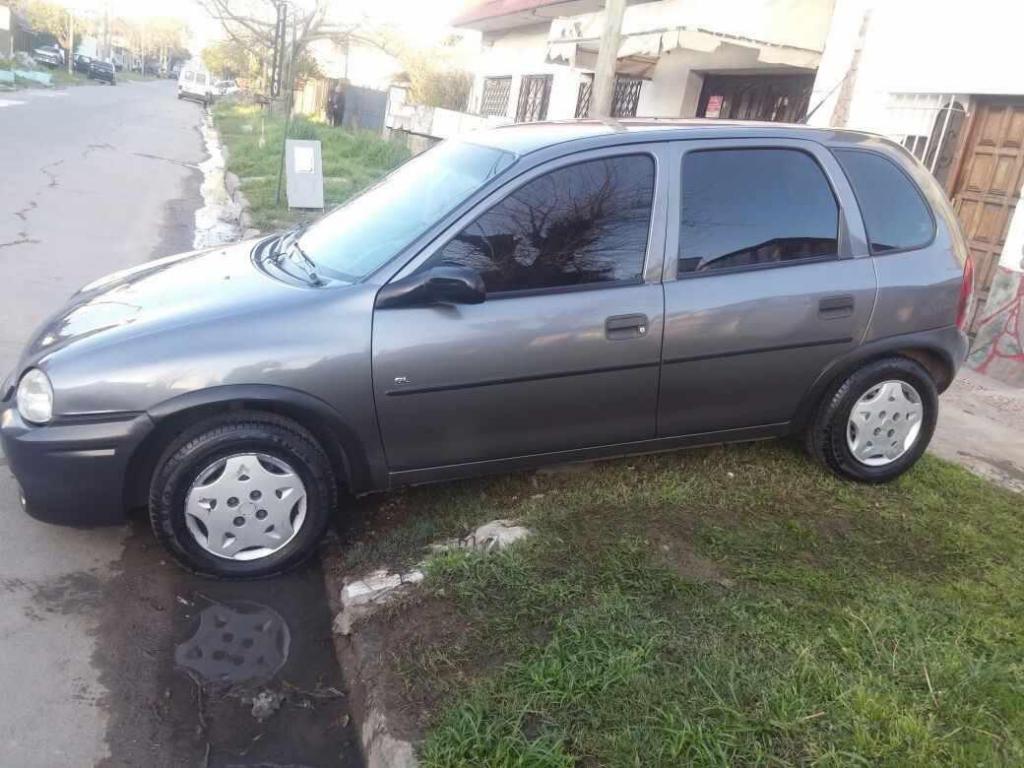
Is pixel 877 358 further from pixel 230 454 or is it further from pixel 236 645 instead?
pixel 236 645

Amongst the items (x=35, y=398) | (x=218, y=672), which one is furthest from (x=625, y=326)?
(x=35, y=398)

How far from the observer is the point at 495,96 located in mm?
20266

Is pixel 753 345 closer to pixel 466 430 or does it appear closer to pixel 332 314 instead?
pixel 466 430

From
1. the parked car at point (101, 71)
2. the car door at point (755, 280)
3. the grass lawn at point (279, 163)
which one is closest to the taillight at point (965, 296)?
the car door at point (755, 280)

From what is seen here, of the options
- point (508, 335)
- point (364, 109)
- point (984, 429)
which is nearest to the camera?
point (508, 335)

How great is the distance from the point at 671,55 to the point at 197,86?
3936cm

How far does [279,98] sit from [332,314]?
26707 millimetres

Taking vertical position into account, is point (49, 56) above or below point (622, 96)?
below

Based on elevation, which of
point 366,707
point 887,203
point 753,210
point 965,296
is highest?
point 887,203

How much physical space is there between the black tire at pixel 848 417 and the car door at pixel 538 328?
101cm

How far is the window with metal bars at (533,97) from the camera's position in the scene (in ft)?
55.1

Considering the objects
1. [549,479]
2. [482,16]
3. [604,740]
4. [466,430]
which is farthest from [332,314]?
[482,16]

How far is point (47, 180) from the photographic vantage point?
11.6 meters

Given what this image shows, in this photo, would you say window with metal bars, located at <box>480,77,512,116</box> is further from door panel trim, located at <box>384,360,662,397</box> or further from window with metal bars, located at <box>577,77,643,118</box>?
door panel trim, located at <box>384,360,662,397</box>
